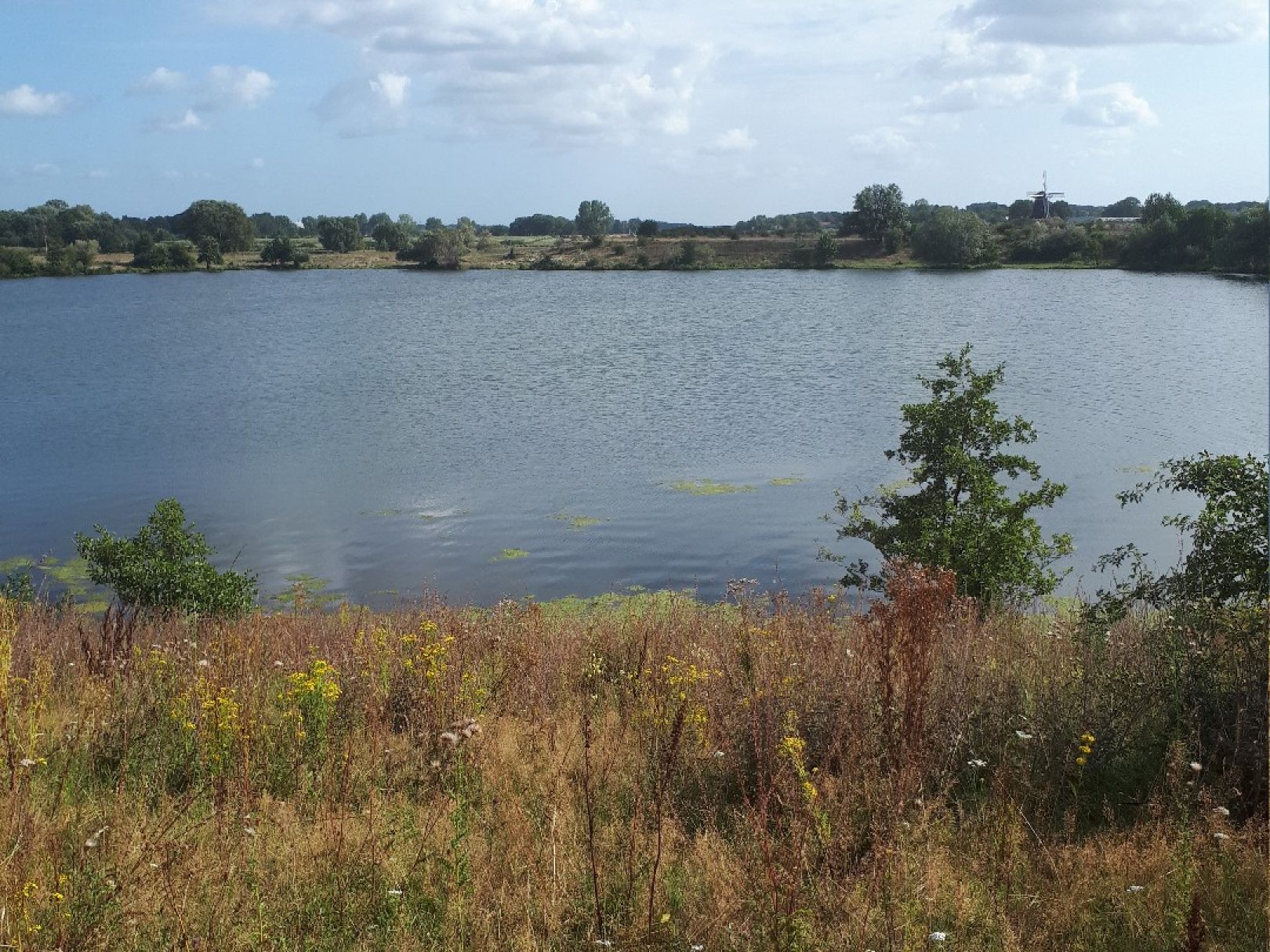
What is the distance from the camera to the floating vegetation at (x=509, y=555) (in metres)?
20.1

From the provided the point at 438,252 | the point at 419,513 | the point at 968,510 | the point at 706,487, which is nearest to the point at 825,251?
the point at 438,252

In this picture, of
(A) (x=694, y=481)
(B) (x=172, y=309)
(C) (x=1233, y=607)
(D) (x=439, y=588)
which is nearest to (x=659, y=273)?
(B) (x=172, y=309)

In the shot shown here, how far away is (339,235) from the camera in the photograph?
142 m

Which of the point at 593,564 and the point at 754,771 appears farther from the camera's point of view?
the point at 593,564

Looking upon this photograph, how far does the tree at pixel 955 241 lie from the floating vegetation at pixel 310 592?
319 ft

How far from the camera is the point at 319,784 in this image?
19.6ft

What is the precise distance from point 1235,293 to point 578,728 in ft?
255

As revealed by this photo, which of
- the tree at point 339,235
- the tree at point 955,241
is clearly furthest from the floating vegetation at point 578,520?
the tree at point 339,235

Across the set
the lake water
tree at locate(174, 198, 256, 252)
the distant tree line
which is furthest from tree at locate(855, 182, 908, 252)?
tree at locate(174, 198, 256, 252)

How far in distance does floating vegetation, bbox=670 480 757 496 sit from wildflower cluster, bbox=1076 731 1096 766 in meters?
18.3

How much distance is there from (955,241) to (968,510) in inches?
3898

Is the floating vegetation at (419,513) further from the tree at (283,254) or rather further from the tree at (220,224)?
the tree at (220,224)

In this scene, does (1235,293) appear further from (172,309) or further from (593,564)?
(172,309)

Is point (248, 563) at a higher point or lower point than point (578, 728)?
lower
